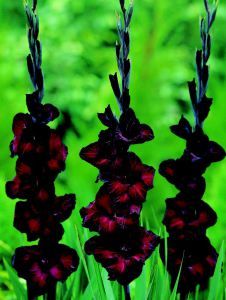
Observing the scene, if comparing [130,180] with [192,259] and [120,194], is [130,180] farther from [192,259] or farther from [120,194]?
[192,259]

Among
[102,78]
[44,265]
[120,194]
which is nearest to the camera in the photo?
[120,194]

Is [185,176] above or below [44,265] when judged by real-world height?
above

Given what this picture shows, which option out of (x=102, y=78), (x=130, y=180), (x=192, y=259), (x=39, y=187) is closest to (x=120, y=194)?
(x=130, y=180)

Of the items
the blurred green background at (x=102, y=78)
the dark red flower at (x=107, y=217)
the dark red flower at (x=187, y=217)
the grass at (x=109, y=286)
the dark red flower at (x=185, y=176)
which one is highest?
the blurred green background at (x=102, y=78)

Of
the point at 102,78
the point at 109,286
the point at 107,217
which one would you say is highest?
the point at 102,78

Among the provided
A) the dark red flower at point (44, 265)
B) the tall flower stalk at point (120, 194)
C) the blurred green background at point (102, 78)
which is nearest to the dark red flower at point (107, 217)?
the tall flower stalk at point (120, 194)

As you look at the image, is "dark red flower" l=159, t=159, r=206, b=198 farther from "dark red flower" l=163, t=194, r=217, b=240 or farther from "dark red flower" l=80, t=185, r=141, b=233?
"dark red flower" l=80, t=185, r=141, b=233

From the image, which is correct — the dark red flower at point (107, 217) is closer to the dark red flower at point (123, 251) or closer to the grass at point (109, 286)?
the dark red flower at point (123, 251)
